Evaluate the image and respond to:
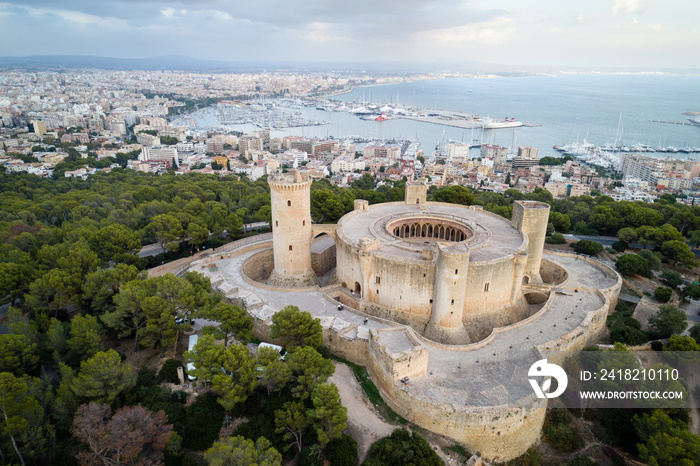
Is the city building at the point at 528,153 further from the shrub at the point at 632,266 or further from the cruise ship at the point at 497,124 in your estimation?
the shrub at the point at 632,266

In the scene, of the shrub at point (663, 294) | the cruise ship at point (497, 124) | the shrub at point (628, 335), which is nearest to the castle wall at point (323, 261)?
the shrub at point (628, 335)

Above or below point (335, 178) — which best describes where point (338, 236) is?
above

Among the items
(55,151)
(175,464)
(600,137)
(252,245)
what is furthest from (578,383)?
(600,137)

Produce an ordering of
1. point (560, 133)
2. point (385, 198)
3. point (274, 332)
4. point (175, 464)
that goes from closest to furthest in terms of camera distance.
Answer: point (175, 464) < point (274, 332) < point (385, 198) < point (560, 133)

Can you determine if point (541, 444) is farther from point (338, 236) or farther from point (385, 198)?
point (385, 198)

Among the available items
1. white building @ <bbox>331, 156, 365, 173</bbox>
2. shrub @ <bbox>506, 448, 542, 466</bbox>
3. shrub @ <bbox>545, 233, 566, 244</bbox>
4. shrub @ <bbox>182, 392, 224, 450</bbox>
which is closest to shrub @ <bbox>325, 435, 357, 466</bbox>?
shrub @ <bbox>182, 392, 224, 450</bbox>

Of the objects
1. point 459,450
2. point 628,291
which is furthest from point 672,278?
point 459,450

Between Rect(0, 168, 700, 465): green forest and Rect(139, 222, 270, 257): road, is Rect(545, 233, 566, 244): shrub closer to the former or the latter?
Rect(0, 168, 700, 465): green forest
